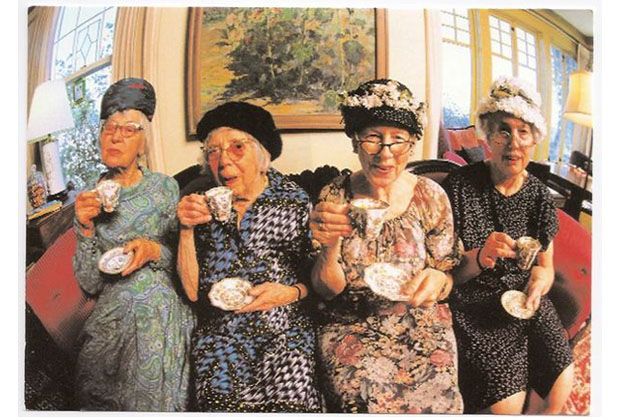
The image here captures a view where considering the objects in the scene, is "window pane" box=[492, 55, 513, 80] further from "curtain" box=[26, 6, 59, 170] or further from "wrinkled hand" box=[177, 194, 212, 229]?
"curtain" box=[26, 6, 59, 170]

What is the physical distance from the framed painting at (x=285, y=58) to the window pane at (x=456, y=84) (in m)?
0.19

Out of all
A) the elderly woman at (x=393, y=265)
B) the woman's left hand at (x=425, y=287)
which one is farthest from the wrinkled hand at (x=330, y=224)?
the woman's left hand at (x=425, y=287)

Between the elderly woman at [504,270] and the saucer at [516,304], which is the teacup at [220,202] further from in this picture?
the saucer at [516,304]

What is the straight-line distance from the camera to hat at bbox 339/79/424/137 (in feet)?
6.77

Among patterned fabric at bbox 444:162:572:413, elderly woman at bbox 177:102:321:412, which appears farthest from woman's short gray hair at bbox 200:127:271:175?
patterned fabric at bbox 444:162:572:413

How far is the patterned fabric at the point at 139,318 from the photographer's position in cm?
210

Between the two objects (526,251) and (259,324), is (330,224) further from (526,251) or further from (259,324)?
(526,251)

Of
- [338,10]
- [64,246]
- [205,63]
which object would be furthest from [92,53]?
[338,10]

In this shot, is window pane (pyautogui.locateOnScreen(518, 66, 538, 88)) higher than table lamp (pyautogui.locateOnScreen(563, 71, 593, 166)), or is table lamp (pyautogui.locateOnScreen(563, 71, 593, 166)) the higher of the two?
window pane (pyautogui.locateOnScreen(518, 66, 538, 88))

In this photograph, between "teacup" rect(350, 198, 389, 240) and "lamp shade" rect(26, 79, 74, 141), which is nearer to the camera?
"teacup" rect(350, 198, 389, 240)

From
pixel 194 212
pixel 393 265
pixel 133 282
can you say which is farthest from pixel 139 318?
pixel 393 265

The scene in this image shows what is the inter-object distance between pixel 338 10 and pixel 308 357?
103cm

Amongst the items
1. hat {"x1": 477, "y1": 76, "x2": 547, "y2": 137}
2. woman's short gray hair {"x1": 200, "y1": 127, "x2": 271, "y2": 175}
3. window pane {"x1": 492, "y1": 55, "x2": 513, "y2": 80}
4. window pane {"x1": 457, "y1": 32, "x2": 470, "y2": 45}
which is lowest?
woman's short gray hair {"x1": 200, "y1": 127, "x2": 271, "y2": 175}

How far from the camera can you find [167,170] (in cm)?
212
